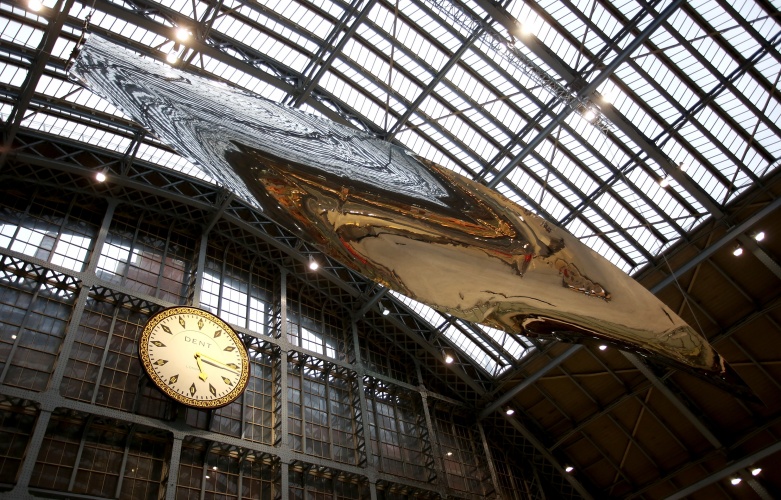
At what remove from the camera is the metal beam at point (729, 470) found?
1063 inches

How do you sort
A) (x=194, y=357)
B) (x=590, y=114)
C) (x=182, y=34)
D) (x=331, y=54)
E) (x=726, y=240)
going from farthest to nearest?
(x=726, y=240)
(x=590, y=114)
(x=331, y=54)
(x=194, y=357)
(x=182, y=34)

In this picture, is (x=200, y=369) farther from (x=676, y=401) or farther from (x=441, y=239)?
(x=676, y=401)

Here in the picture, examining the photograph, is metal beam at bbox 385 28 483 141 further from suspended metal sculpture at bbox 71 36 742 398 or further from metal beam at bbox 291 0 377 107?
suspended metal sculpture at bbox 71 36 742 398

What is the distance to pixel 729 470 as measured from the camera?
28.0m

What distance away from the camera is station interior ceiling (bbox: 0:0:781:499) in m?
20.2

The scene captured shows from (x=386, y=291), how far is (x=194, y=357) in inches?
391

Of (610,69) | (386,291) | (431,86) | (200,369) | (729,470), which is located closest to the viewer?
(200,369)

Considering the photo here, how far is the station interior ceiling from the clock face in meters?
0.93

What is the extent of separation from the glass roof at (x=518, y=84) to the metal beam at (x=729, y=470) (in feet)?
30.8

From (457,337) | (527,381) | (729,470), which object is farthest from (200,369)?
(729,470)

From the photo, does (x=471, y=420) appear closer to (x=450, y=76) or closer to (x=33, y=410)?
(x=450, y=76)

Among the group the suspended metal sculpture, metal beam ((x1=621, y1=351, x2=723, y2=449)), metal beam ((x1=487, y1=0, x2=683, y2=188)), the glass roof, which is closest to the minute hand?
the glass roof

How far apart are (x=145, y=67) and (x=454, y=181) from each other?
2062 mm

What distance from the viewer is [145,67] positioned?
3920 mm
